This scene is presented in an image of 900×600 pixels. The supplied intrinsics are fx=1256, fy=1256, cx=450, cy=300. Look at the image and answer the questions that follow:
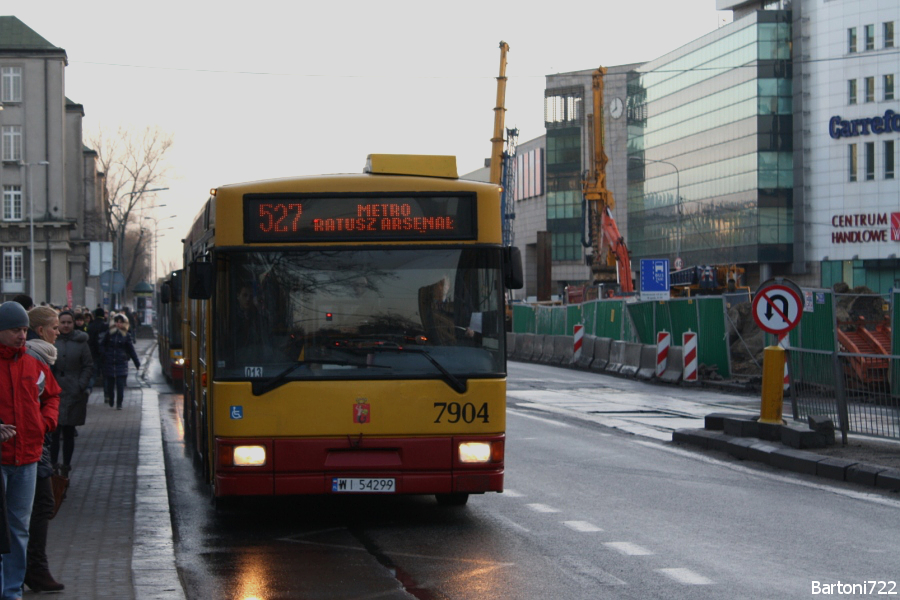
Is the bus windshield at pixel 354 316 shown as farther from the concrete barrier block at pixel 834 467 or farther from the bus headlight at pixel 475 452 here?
the concrete barrier block at pixel 834 467

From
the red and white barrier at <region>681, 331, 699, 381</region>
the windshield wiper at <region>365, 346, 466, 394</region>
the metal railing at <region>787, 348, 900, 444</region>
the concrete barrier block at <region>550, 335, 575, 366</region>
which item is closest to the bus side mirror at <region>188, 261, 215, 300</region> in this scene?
the windshield wiper at <region>365, 346, 466, 394</region>

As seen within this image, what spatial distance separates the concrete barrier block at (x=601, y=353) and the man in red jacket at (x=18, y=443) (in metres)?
Result: 29.7

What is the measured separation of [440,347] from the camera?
30.1 feet

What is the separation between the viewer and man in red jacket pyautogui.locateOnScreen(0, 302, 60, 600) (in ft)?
20.6

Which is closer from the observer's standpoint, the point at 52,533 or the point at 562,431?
the point at 52,533

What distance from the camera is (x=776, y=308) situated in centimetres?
1498

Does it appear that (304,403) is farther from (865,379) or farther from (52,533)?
(865,379)

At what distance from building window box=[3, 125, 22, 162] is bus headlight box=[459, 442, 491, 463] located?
70.6 m

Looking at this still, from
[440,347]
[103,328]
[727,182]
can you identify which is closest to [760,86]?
[727,182]

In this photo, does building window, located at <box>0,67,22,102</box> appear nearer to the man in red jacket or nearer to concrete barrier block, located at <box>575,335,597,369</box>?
concrete barrier block, located at <box>575,335,597,369</box>

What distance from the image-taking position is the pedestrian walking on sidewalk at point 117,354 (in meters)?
22.6

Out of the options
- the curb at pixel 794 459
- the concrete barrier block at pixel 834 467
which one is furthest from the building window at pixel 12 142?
the concrete barrier block at pixel 834 467

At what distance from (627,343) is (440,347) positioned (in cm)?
2521

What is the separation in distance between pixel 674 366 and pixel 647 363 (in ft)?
5.73
